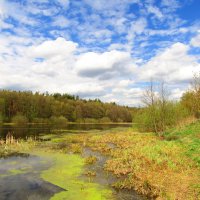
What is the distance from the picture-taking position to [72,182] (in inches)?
589

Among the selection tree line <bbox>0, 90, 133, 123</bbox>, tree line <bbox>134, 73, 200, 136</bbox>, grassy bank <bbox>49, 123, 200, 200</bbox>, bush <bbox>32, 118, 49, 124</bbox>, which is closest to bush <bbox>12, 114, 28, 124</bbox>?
tree line <bbox>0, 90, 133, 123</bbox>

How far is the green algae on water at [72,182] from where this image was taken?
12.5 metres

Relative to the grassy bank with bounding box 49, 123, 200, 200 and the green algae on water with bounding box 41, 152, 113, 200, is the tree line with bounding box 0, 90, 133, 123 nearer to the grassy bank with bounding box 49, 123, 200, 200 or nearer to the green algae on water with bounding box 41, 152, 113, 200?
the green algae on water with bounding box 41, 152, 113, 200

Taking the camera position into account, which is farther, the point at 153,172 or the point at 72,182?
the point at 153,172

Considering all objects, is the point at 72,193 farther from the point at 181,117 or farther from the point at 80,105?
the point at 80,105

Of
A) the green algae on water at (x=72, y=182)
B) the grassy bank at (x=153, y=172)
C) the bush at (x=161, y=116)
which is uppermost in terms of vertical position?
the bush at (x=161, y=116)

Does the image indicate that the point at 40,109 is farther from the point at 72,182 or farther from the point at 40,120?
the point at 72,182

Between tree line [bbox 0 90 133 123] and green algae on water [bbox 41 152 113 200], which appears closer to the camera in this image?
green algae on water [bbox 41 152 113 200]

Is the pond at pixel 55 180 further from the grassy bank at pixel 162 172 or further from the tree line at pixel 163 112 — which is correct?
the tree line at pixel 163 112

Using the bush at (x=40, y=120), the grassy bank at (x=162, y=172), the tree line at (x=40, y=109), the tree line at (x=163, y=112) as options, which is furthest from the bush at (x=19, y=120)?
the grassy bank at (x=162, y=172)

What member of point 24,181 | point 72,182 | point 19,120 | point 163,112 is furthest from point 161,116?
point 19,120

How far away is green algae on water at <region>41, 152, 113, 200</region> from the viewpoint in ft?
41.1

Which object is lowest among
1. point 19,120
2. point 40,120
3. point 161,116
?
point 40,120

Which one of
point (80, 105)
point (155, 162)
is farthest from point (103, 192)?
point (80, 105)
